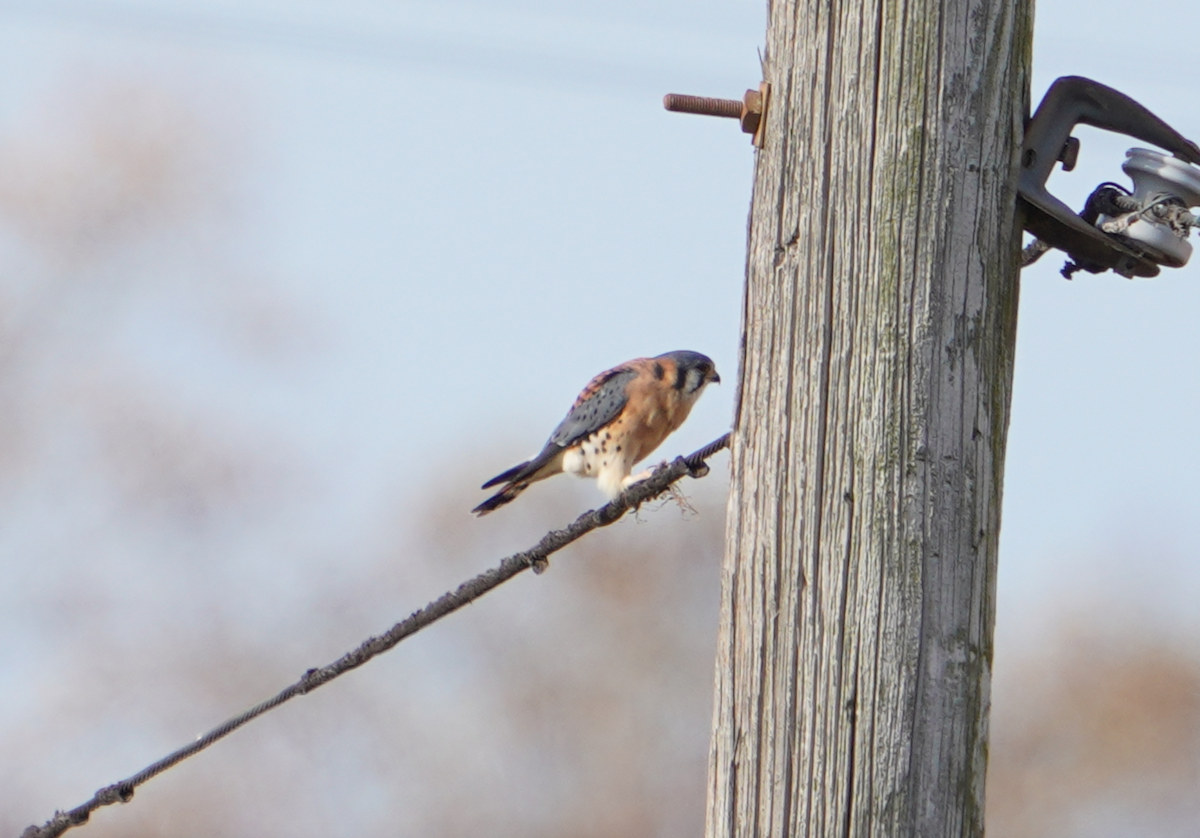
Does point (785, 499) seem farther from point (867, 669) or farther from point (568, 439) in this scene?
point (568, 439)

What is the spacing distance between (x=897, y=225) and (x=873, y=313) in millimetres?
143

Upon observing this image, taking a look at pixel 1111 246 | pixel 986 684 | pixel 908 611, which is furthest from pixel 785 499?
pixel 1111 246

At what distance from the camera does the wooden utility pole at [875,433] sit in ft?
7.01

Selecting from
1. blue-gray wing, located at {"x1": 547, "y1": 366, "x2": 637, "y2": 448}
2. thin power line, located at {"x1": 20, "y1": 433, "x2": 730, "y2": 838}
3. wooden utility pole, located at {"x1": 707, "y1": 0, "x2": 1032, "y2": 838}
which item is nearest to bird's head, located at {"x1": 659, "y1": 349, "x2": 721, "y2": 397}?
blue-gray wing, located at {"x1": 547, "y1": 366, "x2": 637, "y2": 448}

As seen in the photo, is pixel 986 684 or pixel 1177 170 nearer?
pixel 986 684

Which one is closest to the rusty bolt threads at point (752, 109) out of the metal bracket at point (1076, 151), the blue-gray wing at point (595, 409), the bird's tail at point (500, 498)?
the metal bracket at point (1076, 151)

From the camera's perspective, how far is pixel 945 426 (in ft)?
7.16

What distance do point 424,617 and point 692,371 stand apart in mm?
3486

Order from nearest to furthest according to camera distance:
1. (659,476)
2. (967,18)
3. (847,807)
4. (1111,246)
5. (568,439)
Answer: (847,807) < (967,18) < (1111,246) < (659,476) < (568,439)

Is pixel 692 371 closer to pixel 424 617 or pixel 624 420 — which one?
pixel 624 420

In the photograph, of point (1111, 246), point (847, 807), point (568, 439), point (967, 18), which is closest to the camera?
point (847, 807)

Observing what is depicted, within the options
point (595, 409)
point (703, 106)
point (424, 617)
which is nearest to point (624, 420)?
point (595, 409)

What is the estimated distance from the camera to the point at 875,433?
218 cm

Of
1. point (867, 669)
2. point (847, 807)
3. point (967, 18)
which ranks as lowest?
point (847, 807)
